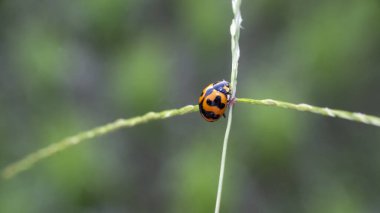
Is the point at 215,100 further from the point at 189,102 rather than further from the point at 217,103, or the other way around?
the point at 189,102

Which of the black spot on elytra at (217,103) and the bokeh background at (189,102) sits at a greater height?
the bokeh background at (189,102)

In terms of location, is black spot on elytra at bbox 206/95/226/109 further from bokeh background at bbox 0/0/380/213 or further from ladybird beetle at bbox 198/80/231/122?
bokeh background at bbox 0/0/380/213

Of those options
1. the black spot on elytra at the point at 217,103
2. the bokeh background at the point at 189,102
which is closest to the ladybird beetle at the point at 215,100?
the black spot on elytra at the point at 217,103

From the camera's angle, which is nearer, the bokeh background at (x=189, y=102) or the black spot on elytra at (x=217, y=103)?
the black spot on elytra at (x=217, y=103)

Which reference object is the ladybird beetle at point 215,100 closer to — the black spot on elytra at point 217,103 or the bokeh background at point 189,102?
the black spot on elytra at point 217,103

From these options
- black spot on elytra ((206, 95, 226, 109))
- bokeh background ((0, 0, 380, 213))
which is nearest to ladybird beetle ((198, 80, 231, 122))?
black spot on elytra ((206, 95, 226, 109))
